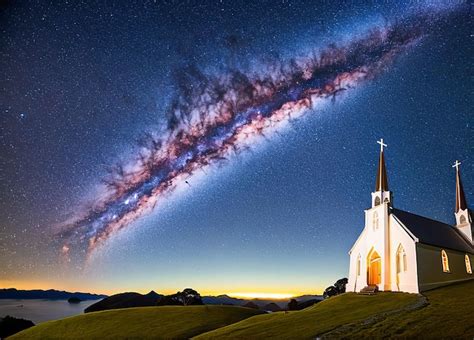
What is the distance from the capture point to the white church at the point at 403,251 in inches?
1554

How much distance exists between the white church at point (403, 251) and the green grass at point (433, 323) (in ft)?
26.3

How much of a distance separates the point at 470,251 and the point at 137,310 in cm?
4100

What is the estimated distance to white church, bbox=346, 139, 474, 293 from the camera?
129 ft

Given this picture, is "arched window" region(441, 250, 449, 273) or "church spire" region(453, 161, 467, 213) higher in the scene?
"church spire" region(453, 161, 467, 213)

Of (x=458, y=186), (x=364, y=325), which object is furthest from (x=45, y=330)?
(x=458, y=186)

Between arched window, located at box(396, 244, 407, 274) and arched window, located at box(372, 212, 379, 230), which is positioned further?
arched window, located at box(372, 212, 379, 230)

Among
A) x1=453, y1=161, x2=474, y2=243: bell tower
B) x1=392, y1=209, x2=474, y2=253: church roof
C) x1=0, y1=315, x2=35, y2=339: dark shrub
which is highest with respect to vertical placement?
x1=453, y1=161, x2=474, y2=243: bell tower

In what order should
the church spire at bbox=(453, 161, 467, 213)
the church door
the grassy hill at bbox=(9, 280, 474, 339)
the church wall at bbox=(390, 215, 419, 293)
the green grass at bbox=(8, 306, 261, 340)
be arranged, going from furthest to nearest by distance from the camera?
1. the church spire at bbox=(453, 161, 467, 213)
2. the church door
3. the church wall at bbox=(390, 215, 419, 293)
4. the green grass at bbox=(8, 306, 261, 340)
5. the grassy hill at bbox=(9, 280, 474, 339)

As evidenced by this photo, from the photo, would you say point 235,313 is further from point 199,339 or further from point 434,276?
point 434,276

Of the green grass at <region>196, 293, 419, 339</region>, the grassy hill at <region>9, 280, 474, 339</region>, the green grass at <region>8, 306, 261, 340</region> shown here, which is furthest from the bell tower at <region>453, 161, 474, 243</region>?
the green grass at <region>8, 306, 261, 340</region>

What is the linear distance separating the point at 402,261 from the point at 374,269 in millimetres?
4856

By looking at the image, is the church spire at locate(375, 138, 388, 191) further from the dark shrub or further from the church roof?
the dark shrub

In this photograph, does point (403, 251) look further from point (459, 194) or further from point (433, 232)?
point (459, 194)

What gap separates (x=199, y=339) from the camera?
31.2m
